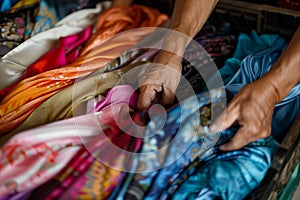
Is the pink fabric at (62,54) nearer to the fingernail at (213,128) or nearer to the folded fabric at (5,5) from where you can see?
the folded fabric at (5,5)

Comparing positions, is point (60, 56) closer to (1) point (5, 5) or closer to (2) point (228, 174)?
(1) point (5, 5)

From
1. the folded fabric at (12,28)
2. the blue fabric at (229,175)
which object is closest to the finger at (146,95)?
the blue fabric at (229,175)

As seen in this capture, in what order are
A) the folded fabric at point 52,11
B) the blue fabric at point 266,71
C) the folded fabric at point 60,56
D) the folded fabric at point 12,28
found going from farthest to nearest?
1. the folded fabric at point 52,11
2. the folded fabric at point 12,28
3. the folded fabric at point 60,56
4. the blue fabric at point 266,71

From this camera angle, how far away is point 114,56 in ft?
4.31

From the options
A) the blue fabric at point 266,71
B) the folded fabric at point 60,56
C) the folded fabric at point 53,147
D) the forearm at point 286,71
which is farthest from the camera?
the folded fabric at point 60,56

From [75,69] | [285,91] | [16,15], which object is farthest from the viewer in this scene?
[16,15]

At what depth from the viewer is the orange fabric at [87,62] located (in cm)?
111

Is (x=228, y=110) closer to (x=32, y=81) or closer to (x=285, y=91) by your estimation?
(x=285, y=91)

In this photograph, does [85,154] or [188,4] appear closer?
[85,154]

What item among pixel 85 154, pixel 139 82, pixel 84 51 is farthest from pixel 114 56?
pixel 85 154

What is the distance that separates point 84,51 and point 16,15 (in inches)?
16.9

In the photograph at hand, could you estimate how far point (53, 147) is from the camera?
0.95 meters

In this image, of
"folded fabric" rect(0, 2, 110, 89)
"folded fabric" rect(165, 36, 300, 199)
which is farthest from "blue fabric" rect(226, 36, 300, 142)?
"folded fabric" rect(0, 2, 110, 89)

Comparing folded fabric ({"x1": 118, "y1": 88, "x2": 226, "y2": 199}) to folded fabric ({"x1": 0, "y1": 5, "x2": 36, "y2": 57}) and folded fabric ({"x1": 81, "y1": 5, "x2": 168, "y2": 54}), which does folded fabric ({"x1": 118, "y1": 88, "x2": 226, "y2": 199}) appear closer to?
folded fabric ({"x1": 81, "y1": 5, "x2": 168, "y2": 54})
